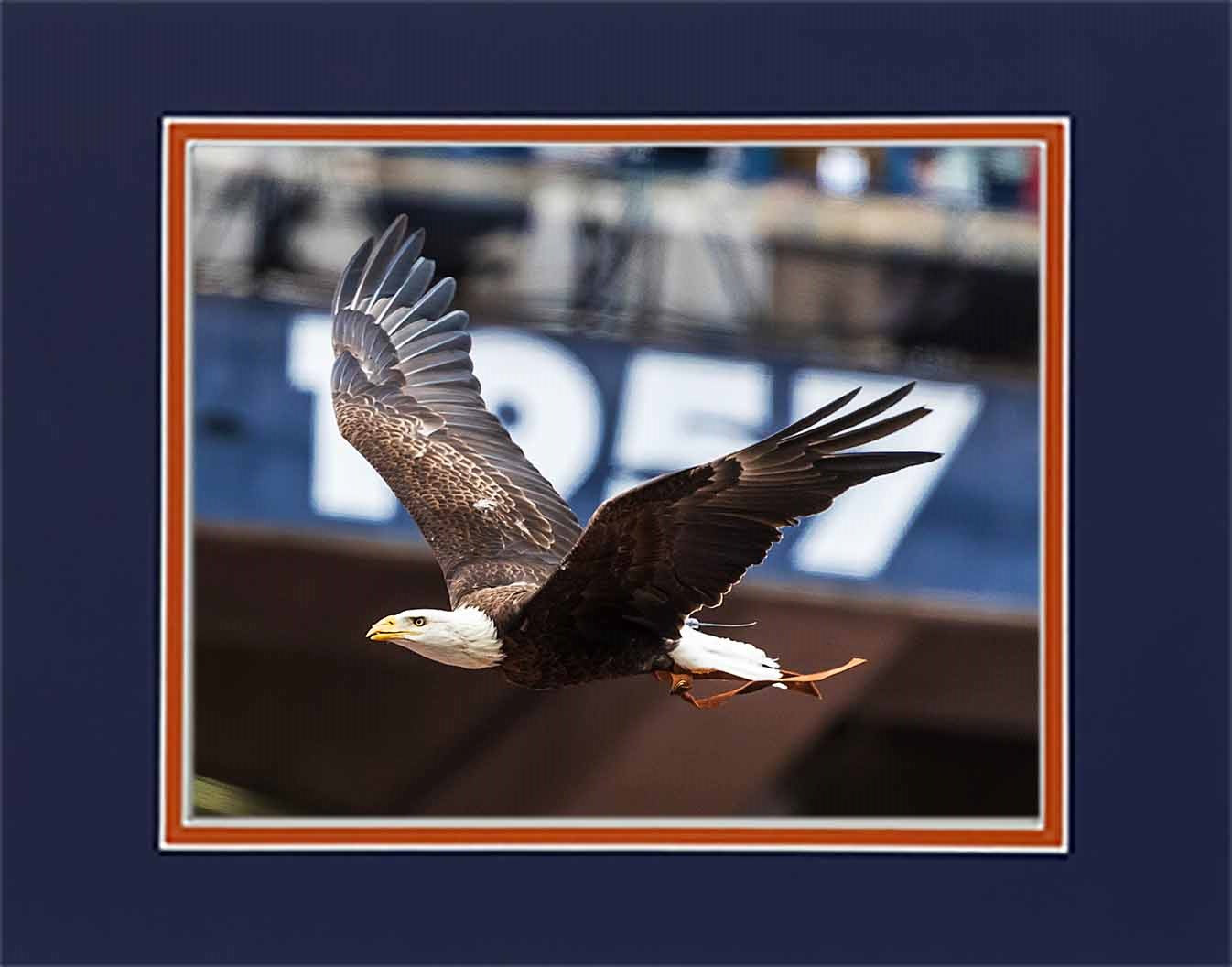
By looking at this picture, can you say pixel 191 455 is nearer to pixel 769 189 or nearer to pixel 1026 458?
pixel 769 189

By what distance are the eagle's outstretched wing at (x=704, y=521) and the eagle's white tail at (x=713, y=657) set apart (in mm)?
123

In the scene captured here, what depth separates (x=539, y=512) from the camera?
4.39 meters

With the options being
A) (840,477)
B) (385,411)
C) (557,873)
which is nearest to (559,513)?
(385,411)

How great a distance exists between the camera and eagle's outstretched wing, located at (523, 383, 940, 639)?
11.0 feet

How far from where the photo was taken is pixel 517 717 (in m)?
6.41

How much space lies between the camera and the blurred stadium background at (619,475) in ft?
20.2

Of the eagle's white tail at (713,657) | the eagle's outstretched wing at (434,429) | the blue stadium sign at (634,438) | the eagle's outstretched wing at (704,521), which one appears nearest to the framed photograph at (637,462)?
the blue stadium sign at (634,438)

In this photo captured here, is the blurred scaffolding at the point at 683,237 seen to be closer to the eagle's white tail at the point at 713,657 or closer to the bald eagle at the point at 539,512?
the bald eagle at the point at 539,512

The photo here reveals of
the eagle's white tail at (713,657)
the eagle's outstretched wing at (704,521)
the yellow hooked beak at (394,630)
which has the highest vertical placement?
the eagle's outstretched wing at (704,521)

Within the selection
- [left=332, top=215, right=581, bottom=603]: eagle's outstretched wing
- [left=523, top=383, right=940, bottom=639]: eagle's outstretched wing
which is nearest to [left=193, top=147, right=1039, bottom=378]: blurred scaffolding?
[left=332, top=215, right=581, bottom=603]: eagle's outstretched wing

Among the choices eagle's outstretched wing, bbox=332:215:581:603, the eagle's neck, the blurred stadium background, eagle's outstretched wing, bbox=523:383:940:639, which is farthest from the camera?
the blurred stadium background

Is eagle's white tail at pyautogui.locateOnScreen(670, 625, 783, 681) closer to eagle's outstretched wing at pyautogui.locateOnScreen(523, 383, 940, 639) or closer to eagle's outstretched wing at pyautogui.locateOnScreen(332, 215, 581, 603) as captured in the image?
eagle's outstretched wing at pyautogui.locateOnScreen(523, 383, 940, 639)

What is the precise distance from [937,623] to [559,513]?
2.43 meters

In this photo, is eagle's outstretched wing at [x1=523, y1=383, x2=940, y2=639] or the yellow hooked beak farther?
the yellow hooked beak
